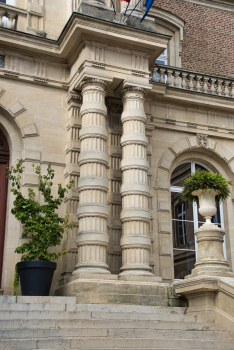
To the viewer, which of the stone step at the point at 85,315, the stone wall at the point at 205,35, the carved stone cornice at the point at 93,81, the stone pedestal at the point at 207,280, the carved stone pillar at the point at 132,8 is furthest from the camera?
the stone wall at the point at 205,35

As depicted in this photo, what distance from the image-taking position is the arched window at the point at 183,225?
13508 mm

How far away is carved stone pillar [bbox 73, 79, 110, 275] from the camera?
10234mm

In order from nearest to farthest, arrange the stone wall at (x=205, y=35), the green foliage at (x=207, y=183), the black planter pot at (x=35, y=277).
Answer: the black planter pot at (x=35, y=277) → the green foliage at (x=207, y=183) → the stone wall at (x=205, y=35)

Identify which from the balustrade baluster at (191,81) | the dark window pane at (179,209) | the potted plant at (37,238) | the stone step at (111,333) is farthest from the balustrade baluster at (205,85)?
the stone step at (111,333)

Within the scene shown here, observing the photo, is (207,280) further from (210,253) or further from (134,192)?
(134,192)

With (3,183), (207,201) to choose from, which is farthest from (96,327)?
(3,183)

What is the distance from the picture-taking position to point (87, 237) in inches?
405

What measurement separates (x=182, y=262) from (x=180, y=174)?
2.54 metres

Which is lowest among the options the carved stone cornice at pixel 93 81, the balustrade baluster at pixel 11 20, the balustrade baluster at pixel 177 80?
the carved stone cornice at pixel 93 81

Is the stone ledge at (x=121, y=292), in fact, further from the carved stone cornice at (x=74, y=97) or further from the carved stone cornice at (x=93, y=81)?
the carved stone cornice at (x=74, y=97)

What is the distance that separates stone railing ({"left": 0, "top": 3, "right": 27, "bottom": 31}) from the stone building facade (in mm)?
27

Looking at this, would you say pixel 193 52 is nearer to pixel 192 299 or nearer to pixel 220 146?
pixel 220 146

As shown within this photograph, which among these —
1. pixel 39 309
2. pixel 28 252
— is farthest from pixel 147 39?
pixel 39 309

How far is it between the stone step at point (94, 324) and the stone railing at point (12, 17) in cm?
770
